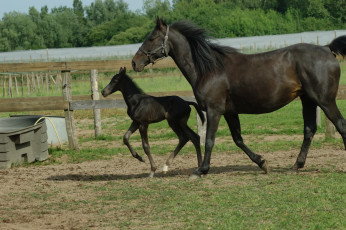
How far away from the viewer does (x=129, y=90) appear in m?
8.82

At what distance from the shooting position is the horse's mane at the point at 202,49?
805cm

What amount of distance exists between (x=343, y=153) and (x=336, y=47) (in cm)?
264

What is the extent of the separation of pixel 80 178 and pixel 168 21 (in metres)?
45.6

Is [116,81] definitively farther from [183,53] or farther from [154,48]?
[183,53]

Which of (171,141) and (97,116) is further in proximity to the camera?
(97,116)

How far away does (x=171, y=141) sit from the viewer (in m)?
12.5

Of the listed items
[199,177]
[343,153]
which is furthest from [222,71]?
[343,153]

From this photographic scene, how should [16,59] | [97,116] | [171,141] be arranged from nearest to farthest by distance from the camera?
[171,141] < [97,116] < [16,59]

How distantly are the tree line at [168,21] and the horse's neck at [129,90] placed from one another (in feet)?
83.3

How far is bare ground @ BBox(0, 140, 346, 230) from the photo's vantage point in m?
6.08

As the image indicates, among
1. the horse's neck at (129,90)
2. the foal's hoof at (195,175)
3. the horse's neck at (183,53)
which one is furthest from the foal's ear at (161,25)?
the foal's hoof at (195,175)

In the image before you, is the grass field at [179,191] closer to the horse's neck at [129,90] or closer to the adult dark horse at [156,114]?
the adult dark horse at [156,114]

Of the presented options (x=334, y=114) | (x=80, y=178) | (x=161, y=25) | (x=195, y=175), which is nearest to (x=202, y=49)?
(x=161, y=25)

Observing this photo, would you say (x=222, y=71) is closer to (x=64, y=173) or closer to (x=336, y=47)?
(x=336, y=47)
